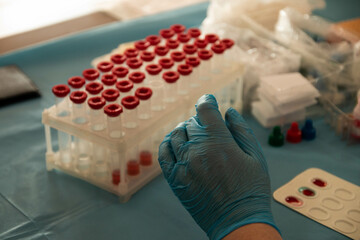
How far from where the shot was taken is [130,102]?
145cm

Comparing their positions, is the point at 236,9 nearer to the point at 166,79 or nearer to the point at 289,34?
the point at 289,34

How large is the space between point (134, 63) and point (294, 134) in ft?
2.07

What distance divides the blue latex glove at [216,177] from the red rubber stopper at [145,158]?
359 millimetres

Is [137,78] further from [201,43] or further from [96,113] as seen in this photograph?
[201,43]

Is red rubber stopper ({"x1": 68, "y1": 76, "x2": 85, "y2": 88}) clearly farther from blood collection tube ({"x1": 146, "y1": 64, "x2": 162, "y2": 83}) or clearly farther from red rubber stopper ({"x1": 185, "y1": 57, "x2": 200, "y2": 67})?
red rubber stopper ({"x1": 185, "y1": 57, "x2": 200, "y2": 67})

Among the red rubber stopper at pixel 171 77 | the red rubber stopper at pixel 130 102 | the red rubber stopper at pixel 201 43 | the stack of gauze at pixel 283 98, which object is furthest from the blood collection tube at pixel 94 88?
the stack of gauze at pixel 283 98

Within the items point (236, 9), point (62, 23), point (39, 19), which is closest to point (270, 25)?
point (236, 9)

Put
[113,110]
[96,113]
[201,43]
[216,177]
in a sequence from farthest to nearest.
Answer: [201,43] < [96,113] < [113,110] < [216,177]

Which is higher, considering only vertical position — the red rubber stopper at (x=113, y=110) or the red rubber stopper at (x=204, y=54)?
the red rubber stopper at (x=204, y=54)

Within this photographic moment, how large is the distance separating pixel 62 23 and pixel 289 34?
1.28 m

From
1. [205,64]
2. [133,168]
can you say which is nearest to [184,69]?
[205,64]

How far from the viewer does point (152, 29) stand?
2.51 metres

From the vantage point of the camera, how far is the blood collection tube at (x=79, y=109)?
1477mm

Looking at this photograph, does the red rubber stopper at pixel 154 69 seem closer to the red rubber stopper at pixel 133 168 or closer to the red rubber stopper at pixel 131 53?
the red rubber stopper at pixel 131 53
